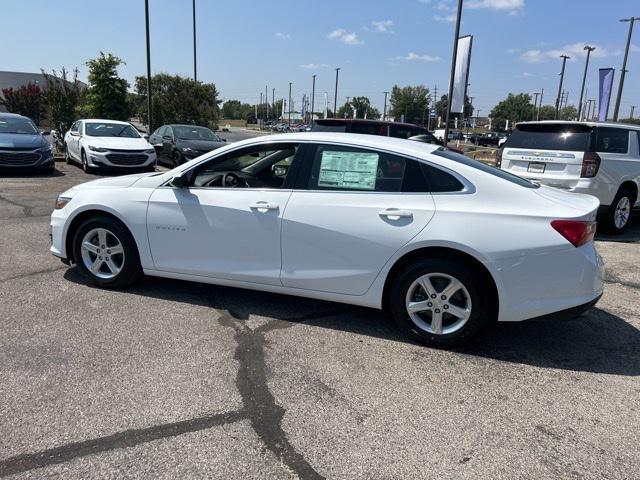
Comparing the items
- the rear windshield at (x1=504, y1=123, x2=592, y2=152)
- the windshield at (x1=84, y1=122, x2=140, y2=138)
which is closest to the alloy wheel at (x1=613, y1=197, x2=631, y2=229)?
the rear windshield at (x1=504, y1=123, x2=592, y2=152)

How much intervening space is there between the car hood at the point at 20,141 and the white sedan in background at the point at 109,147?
3.79ft

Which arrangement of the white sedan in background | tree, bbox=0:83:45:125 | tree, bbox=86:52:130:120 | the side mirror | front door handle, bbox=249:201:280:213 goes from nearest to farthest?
front door handle, bbox=249:201:280:213 < the side mirror < the white sedan in background < tree, bbox=86:52:130:120 < tree, bbox=0:83:45:125

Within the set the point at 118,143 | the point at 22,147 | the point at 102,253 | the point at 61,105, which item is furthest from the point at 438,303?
the point at 61,105

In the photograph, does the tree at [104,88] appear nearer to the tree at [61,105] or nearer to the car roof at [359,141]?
the tree at [61,105]

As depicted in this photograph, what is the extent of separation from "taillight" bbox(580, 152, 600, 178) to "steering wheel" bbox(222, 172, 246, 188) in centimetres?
570

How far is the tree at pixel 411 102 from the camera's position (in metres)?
108

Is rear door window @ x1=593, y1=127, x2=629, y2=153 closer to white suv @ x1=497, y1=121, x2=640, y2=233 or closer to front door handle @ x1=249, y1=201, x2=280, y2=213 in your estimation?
white suv @ x1=497, y1=121, x2=640, y2=233

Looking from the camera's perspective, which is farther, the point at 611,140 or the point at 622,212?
the point at 622,212

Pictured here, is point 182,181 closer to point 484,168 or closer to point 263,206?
point 263,206

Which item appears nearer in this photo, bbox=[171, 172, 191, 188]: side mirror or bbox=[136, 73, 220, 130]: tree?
bbox=[171, 172, 191, 188]: side mirror

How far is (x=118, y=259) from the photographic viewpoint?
4.84m

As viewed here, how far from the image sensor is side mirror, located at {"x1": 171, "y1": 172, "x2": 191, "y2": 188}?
449 centimetres

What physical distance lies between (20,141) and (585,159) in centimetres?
1236

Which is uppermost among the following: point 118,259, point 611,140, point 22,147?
point 611,140
